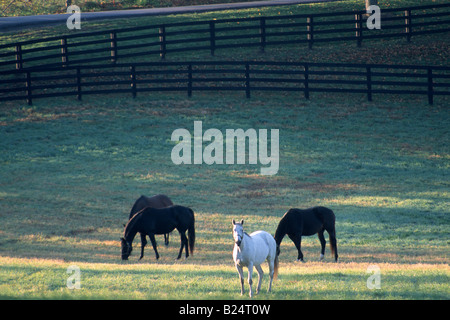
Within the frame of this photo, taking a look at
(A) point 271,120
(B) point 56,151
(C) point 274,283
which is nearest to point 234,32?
(A) point 271,120

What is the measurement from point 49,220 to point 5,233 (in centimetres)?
140

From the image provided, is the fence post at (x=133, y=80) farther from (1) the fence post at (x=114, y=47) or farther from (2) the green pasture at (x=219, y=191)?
(1) the fence post at (x=114, y=47)

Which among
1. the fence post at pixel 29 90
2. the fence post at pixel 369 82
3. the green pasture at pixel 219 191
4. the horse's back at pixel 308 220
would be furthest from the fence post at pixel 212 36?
the horse's back at pixel 308 220

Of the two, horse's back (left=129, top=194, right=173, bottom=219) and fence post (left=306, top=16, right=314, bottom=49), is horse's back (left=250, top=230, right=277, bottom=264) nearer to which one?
horse's back (left=129, top=194, right=173, bottom=219)

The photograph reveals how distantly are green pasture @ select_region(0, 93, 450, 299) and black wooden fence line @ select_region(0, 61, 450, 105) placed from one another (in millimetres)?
665

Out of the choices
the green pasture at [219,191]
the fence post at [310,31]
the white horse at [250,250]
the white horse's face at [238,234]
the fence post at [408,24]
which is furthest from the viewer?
the fence post at [408,24]

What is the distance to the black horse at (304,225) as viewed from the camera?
1370 centimetres

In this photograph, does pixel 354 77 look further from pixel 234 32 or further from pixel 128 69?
pixel 128 69

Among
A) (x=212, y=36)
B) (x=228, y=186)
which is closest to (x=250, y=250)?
(x=228, y=186)

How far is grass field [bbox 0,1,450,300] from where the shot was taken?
1097 centimetres

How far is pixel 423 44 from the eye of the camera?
33125 millimetres

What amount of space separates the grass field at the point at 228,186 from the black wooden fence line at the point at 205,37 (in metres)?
0.92

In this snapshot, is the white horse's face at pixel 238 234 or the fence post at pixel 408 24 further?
the fence post at pixel 408 24

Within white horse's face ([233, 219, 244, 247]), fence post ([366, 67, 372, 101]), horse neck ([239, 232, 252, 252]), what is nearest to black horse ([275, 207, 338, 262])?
horse neck ([239, 232, 252, 252])
